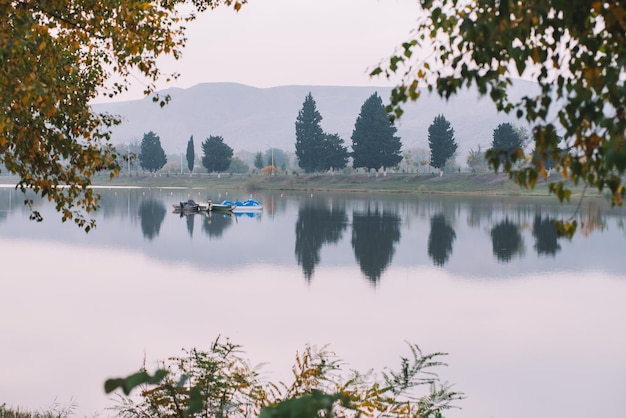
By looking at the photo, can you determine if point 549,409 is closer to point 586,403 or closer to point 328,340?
point 586,403

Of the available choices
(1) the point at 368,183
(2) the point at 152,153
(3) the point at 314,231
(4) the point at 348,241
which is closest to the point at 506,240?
(4) the point at 348,241

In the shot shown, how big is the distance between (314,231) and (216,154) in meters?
97.0

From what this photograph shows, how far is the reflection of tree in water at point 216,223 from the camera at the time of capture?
5269 centimetres

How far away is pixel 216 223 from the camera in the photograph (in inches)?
2398

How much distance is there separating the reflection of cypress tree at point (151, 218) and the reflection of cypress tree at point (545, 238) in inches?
911

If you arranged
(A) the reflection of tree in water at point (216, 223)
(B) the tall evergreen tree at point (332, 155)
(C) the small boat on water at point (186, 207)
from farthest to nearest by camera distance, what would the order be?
(B) the tall evergreen tree at point (332, 155)
(C) the small boat on water at point (186, 207)
(A) the reflection of tree in water at point (216, 223)

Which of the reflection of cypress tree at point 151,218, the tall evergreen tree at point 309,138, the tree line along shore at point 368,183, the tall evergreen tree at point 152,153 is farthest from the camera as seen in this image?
the tall evergreen tree at point 152,153

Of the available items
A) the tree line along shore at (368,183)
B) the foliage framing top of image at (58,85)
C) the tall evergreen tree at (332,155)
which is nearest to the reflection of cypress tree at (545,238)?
the foliage framing top of image at (58,85)

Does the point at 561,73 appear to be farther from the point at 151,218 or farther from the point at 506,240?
the point at 151,218

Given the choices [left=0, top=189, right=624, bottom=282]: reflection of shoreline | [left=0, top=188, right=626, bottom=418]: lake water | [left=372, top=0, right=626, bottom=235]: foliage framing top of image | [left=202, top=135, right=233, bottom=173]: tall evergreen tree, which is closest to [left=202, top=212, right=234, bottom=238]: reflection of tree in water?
[left=0, top=189, right=624, bottom=282]: reflection of shoreline

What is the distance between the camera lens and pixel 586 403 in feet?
51.6

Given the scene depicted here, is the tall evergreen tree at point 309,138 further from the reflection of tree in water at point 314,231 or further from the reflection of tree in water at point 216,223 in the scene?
the reflection of tree in water at point 216,223

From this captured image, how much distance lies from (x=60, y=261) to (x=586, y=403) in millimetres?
26319

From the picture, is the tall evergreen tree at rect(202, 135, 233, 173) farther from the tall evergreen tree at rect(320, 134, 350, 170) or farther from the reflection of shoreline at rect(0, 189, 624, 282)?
the reflection of shoreline at rect(0, 189, 624, 282)
